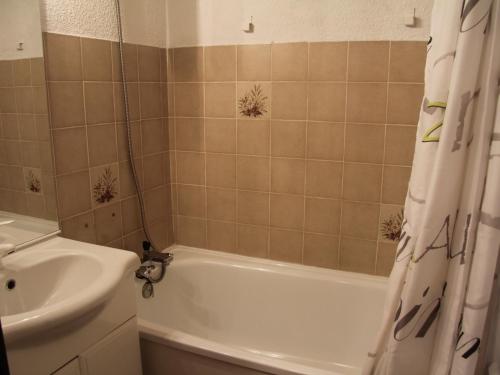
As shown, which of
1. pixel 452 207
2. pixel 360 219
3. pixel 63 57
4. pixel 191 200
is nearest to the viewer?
pixel 452 207

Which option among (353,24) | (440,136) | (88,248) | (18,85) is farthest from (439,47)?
(18,85)

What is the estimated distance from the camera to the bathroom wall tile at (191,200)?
2.19 m

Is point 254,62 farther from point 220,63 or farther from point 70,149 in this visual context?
point 70,149

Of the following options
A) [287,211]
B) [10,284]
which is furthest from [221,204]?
[10,284]

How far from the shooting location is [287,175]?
197 centimetres

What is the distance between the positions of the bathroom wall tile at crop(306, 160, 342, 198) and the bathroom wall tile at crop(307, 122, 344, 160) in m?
0.04

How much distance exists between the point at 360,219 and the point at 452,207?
3.02 feet

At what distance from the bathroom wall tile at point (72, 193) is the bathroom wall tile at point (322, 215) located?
3.27 feet

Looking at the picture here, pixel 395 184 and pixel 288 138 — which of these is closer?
pixel 395 184

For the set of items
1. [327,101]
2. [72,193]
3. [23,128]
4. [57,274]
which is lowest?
[57,274]

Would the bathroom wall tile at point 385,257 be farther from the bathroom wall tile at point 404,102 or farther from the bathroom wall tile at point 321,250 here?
the bathroom wall tile at point 404,102

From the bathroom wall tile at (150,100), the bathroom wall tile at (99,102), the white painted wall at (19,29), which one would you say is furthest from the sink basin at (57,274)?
the bathroom wall tile at (150,100)

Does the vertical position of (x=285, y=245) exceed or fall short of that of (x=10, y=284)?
it falls short

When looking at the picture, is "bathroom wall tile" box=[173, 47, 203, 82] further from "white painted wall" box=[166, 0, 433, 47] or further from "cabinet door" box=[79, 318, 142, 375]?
"cabinet door" box=[79, 318, 142, 375]
